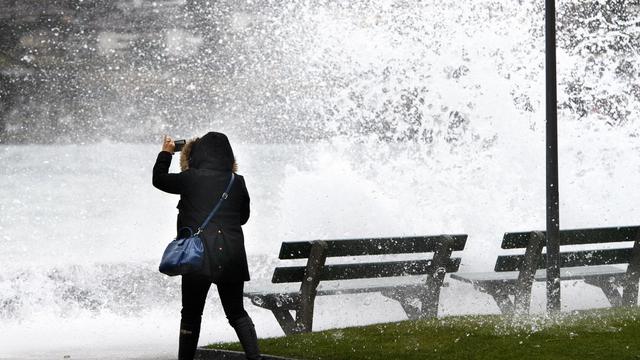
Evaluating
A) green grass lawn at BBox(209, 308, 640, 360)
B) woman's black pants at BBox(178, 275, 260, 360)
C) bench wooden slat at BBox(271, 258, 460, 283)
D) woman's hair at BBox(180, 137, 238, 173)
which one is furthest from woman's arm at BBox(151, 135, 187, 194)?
bench wooden slat at BBox(271, 258, 460, 283)

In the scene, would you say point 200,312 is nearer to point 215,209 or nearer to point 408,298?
point 215,209

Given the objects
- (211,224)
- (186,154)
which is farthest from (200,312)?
(186,154)

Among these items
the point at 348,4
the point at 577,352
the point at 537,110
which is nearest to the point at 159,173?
the point at 577,352

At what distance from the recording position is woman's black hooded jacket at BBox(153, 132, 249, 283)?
716cm

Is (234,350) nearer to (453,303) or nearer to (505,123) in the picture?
(453,303)

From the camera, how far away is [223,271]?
7164mm

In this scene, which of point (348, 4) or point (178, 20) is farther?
point (178, 20)

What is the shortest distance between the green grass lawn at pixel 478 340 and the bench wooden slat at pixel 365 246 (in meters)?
0.61

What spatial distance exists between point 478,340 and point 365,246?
4.57 feet

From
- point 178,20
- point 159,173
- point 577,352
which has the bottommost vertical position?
point 178,20

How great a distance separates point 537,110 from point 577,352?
14.9m

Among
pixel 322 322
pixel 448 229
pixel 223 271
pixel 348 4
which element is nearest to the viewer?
pixel 223 271

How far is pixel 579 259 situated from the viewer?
10547 millimetres

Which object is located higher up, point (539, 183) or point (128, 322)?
point (128, 322)
